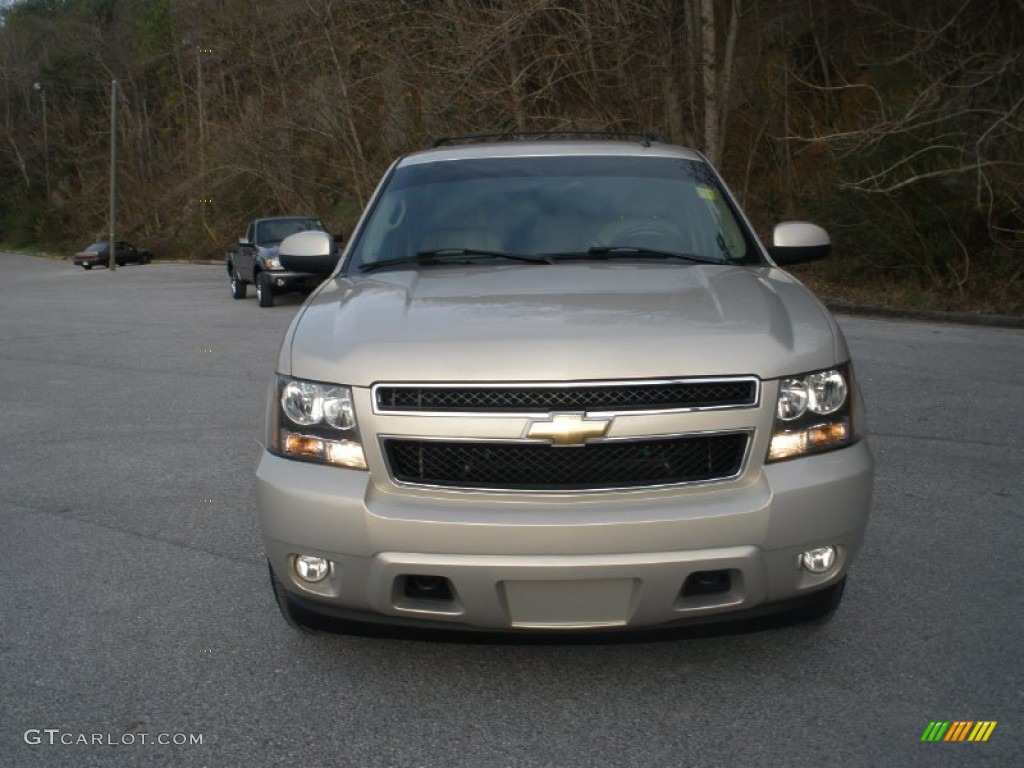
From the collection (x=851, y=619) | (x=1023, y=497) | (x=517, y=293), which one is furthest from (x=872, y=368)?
(x=517, y=293)

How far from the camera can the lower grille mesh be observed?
10.5 ft

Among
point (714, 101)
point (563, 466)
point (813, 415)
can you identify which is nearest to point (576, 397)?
point (563, 466)

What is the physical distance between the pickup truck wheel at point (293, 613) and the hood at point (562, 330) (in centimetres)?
73

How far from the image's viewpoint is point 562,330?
3338mm

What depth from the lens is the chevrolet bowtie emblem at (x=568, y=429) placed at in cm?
314

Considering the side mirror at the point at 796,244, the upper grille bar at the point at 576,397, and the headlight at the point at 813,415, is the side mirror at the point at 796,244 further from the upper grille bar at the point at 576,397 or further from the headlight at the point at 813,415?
the upper grille bar at the point at 576,397

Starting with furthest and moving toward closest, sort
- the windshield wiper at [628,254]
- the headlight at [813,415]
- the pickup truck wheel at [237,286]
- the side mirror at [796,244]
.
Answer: the pickup truck wheel at [237,286]
the side mirror at [796,244]
the windshield wiper at [628,254]
the headlight at [813,415]

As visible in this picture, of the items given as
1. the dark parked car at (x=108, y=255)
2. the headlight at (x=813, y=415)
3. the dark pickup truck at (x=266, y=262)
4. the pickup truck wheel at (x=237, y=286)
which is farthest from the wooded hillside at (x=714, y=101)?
the headlight at (x=813, y=415)

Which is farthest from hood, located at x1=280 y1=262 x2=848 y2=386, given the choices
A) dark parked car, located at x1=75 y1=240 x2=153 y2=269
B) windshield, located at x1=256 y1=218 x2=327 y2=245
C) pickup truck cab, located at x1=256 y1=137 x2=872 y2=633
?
dark parked car, located at x1=75 y1=240 x2=153 y2=269

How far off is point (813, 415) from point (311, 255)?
8.58 ft

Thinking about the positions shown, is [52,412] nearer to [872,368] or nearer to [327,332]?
[327,332]

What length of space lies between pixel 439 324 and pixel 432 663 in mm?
1179

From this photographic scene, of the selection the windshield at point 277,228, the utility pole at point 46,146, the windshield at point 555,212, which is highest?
the windshield at point 555,212

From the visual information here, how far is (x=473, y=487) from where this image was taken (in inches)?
126
